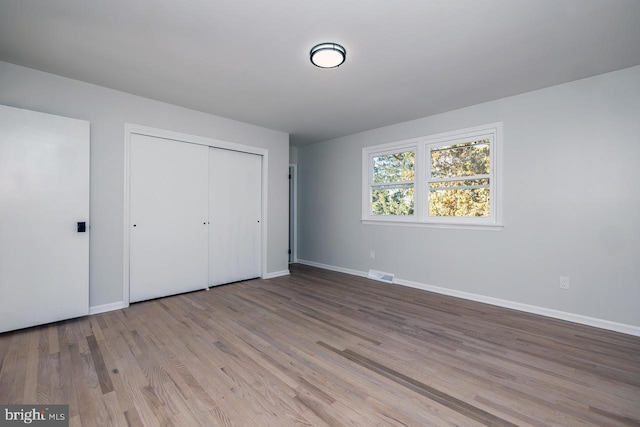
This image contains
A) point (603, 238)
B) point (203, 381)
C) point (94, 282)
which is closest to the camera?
point (203, 381)

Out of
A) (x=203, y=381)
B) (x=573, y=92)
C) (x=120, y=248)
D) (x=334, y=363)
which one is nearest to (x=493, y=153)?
(x=573, y=92)

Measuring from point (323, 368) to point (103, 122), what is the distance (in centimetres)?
348

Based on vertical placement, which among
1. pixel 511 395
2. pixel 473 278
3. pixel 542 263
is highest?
pixel 542 263

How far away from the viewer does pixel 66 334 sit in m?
2.64

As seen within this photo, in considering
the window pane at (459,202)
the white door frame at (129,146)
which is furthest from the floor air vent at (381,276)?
the white door frame at (129,146)

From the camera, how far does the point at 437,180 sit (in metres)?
4.08

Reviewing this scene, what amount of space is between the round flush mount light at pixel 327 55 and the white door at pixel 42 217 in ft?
8.26

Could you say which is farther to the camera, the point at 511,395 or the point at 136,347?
the point at 136,347

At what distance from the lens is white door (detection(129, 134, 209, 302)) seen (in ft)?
11.5

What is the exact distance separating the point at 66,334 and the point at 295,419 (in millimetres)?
2437

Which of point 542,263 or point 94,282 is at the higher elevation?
point 542,263

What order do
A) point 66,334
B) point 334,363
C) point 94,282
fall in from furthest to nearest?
point 94,282
point 66,334
point 334,363

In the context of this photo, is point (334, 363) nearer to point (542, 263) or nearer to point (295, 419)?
point (295, 419)

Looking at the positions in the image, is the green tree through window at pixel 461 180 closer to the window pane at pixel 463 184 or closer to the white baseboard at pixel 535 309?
the window pane at pixel 463 184
